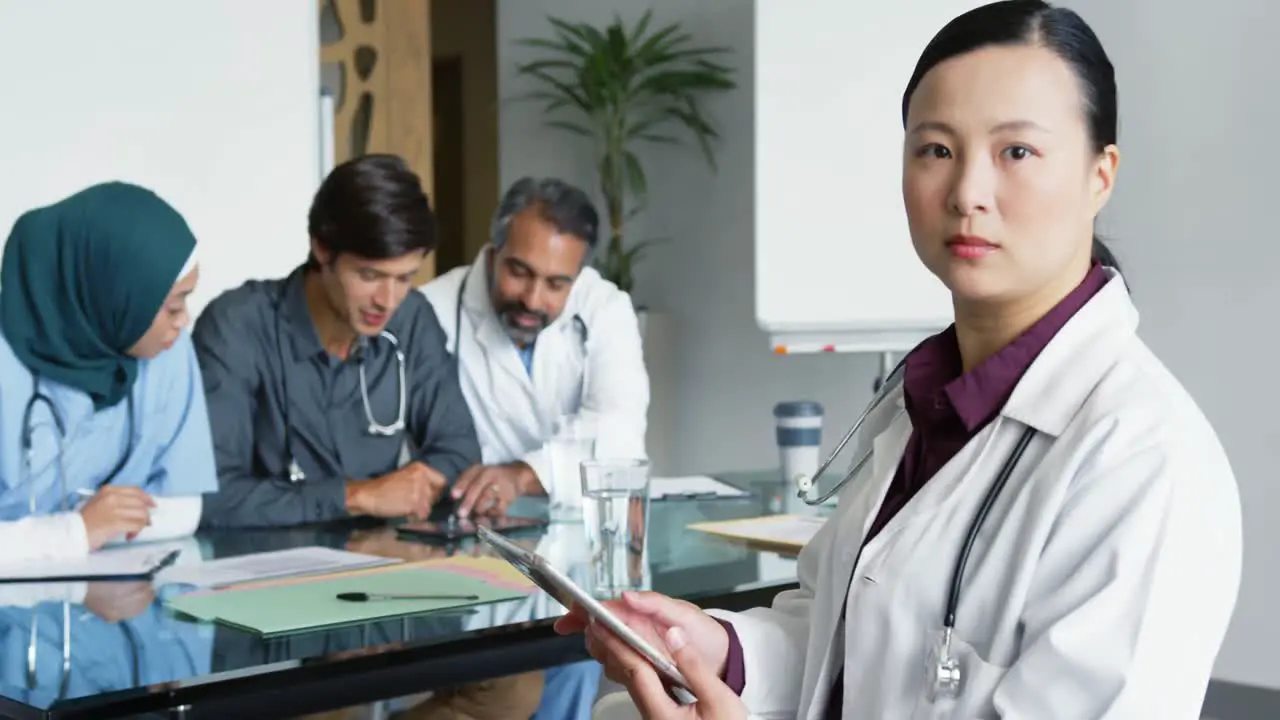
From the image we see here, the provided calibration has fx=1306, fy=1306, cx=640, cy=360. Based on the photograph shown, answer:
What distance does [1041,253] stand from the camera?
3.40ft

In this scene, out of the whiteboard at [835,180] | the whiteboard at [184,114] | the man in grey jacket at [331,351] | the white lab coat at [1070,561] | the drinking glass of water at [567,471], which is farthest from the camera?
the whiteboard at [835,180]

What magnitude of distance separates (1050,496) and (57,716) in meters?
0.88

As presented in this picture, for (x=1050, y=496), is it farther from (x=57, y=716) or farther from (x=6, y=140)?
(x=6, y=140)

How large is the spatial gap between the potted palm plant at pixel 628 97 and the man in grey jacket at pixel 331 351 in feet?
7.31

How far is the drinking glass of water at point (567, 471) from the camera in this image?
88.5 inches

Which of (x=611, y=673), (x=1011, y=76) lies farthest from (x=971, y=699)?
(x=1011, y=76)

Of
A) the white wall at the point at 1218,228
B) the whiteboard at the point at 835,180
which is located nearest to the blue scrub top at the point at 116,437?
the whiteboard at the point at 835,180

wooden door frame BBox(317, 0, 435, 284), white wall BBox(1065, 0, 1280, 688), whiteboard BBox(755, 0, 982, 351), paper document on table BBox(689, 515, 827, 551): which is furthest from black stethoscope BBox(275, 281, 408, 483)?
wooden door frame BBox(317, 0, 435, 284)

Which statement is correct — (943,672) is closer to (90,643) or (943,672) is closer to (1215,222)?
(90,643)

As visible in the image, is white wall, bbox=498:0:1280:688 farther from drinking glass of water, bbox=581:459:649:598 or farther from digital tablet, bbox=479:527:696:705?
digital tablet, bbox=479:527:696:705

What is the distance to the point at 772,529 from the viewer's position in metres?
2.12

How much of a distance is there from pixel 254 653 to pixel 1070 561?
817 millimetres

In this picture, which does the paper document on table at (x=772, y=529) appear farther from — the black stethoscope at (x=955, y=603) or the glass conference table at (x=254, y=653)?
the black stethoscope at (x=955, y=603)

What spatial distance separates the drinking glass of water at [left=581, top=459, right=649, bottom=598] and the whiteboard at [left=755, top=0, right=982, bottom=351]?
1.93m
